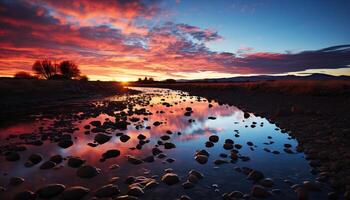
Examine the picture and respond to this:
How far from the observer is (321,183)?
23.8 feet

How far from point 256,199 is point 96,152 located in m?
7.35

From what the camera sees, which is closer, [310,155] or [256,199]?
[256,199]

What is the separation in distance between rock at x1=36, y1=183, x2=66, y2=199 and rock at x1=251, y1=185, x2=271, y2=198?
5.59 metres

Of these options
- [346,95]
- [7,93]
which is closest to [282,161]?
[346,95]

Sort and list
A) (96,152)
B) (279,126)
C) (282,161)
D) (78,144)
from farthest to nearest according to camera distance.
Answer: (279,126), (78,144), (96,152), (282,161)

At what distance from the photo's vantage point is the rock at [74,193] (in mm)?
6459

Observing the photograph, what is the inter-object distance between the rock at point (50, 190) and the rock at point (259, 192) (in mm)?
5585

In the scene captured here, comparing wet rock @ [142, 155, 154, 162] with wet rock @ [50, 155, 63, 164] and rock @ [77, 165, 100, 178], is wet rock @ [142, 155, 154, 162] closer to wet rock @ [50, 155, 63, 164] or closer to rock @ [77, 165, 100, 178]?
rock @ [77, 165, 100, 178]

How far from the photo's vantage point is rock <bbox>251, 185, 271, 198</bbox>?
21.6 ft

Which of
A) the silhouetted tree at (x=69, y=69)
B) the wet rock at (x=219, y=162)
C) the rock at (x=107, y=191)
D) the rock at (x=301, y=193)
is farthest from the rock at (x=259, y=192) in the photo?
the silhouetted tree at (x=69, y=69)

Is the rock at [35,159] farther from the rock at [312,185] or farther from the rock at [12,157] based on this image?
the rock at [312,185]

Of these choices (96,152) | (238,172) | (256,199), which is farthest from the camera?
(96,152)

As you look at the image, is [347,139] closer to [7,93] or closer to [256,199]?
[256,199]

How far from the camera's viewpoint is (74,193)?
655 centimetres
